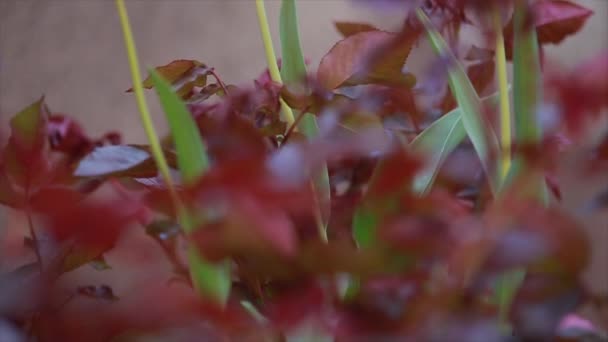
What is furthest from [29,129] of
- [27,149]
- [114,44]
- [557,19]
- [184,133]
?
[114,44]

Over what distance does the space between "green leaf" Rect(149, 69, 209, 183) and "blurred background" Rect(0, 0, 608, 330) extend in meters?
0.64

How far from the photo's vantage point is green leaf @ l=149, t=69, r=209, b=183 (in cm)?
35

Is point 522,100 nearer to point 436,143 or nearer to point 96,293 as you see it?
point 436,143

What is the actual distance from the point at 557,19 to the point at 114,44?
A: 62cm

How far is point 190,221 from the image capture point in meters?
0.36

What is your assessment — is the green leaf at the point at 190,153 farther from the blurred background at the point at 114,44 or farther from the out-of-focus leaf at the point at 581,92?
the blurred background at the point at 114,44

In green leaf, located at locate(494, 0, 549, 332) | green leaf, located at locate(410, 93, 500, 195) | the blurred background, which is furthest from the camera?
the blurred background

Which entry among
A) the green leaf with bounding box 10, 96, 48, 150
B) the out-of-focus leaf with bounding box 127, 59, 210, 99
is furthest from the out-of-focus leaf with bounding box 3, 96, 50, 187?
the out-of-focus leaf with bounding box 127, 59, 210, 99

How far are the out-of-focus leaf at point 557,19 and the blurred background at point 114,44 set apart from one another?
35cm

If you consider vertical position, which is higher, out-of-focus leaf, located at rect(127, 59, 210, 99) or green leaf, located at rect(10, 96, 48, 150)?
green leaf, located at rect(10, 96, 48, 150)

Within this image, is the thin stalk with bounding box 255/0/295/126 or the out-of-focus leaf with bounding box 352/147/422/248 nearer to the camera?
the out-of-focus leaf with bounding box 352/147/422/248

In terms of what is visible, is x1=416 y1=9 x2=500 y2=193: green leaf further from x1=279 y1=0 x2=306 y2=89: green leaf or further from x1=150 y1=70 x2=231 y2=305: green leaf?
x1=150 y1=70 x2=231 y2=305: green leaf

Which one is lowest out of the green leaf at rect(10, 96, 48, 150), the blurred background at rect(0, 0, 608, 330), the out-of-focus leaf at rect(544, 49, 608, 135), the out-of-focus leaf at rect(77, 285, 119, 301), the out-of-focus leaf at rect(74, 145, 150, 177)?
the out-of-focus leaf at rect(77, 285, 119, 301)

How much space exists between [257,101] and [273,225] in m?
0.28
